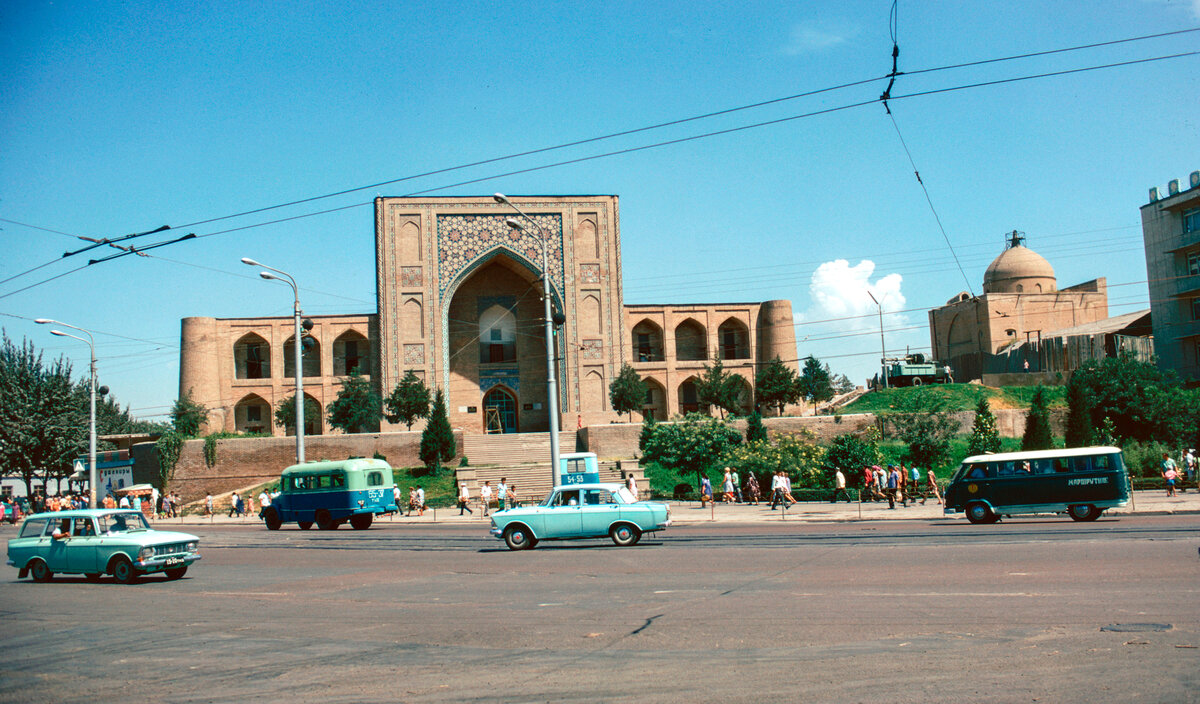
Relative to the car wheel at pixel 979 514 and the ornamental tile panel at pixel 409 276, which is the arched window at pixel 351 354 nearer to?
the ornamental tile panel at pixel 409 276

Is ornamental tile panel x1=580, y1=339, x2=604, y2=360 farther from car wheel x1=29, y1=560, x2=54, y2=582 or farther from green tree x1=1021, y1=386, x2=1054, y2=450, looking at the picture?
car wheel x1=29, y1=560, x2=54, y2=582

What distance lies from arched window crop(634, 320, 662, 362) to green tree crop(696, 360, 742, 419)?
4.66 meters

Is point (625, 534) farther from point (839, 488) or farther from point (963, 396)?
point (963, 396)

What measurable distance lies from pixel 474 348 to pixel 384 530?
82.9ft

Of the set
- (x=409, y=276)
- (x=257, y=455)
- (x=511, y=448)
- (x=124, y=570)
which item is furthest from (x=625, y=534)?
(x=409, y=276)

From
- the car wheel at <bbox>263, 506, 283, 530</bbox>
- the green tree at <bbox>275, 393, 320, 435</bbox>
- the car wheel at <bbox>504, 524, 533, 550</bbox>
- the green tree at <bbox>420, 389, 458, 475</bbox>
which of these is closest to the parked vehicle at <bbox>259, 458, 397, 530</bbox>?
the car wheel at <bbox>263, 506, 283, 530</bbox>

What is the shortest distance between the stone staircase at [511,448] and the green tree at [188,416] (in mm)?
12619

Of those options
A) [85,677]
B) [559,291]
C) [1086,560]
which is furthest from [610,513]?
[559,291]

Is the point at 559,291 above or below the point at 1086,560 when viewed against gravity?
above

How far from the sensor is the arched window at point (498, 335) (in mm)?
47156

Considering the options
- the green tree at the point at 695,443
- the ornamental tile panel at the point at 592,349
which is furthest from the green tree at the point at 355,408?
the green tree at the point at 695,443

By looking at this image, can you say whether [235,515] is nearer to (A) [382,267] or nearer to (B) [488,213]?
(A) [382,267]

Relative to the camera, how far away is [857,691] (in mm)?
5477

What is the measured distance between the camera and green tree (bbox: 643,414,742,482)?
32875 mm
